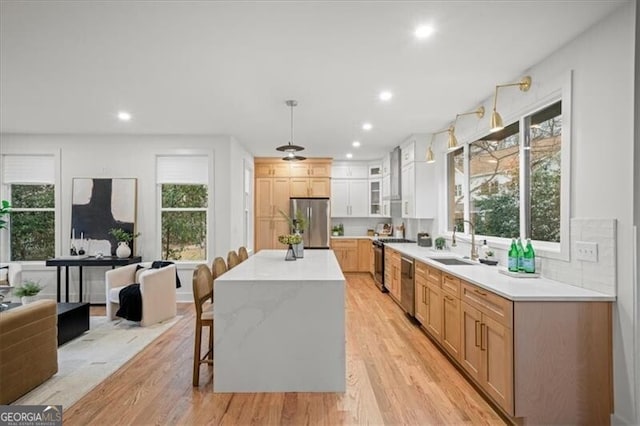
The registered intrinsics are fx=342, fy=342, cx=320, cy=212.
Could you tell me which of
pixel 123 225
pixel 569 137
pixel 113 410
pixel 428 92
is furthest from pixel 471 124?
pixel 123 225

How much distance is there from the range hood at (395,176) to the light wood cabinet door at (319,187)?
1.49 metres

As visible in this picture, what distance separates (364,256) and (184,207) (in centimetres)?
412

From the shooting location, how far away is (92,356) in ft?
11.0

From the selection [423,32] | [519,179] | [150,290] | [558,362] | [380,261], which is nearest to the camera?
[558,362]

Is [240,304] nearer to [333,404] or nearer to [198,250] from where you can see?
[333,404]

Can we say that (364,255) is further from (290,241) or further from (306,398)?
(306,398)

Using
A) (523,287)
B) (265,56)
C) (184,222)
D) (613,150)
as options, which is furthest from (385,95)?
(184,222)

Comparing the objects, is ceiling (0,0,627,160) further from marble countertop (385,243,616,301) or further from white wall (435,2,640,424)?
marble countertop (385,243,616,301)

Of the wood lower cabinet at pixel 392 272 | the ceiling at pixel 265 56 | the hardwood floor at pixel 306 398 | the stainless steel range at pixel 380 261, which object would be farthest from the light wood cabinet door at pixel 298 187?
the hardwood floor at pixel 306 398

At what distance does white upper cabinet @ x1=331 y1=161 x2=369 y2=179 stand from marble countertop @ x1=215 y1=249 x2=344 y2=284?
4.43 meters

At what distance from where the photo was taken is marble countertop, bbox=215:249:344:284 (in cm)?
274

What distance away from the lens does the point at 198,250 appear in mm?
5652

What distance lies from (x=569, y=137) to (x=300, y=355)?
2612 mm

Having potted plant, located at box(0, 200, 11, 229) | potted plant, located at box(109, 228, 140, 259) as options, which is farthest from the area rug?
potted plant, located at box(0, 200, 11, 229)
